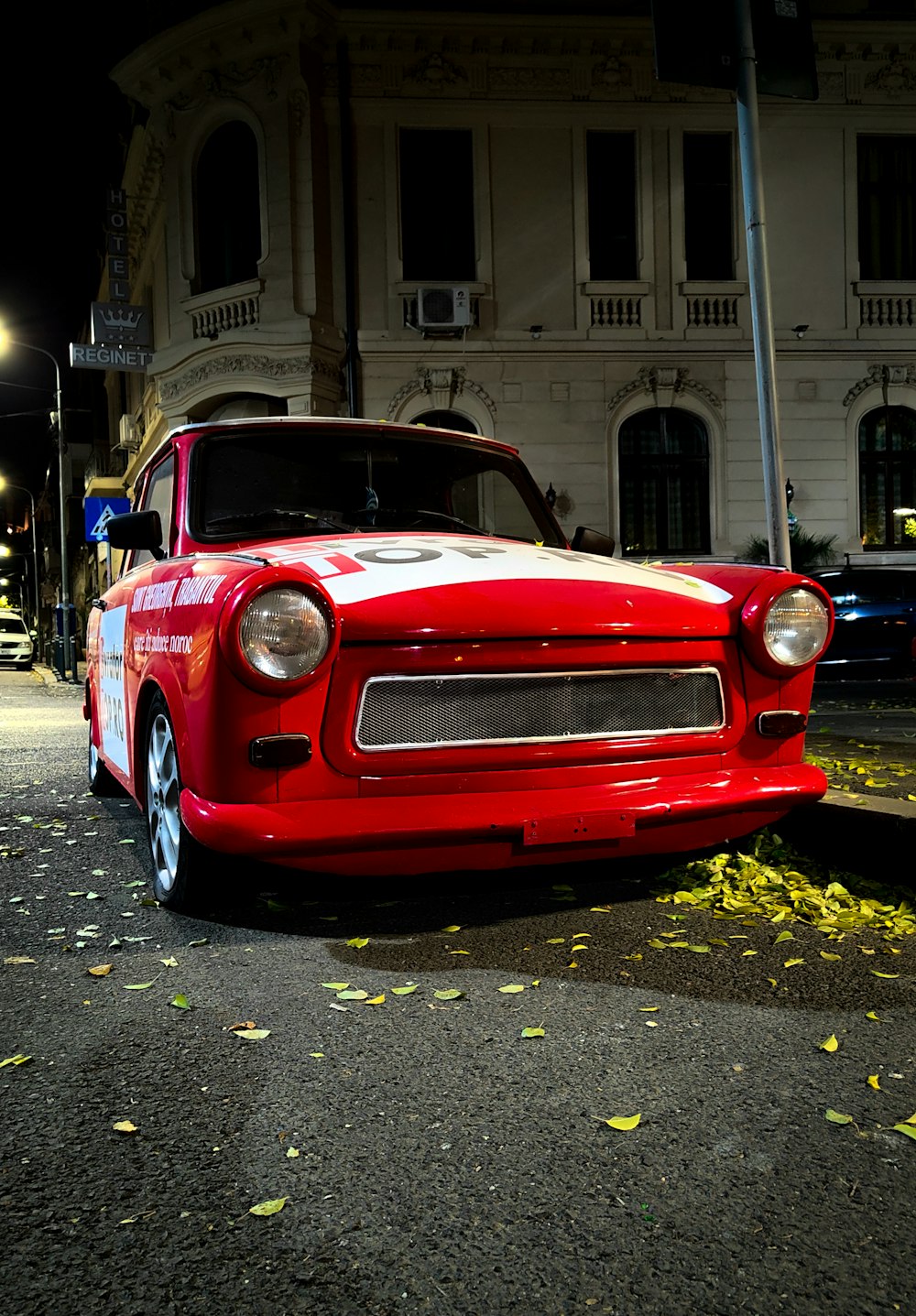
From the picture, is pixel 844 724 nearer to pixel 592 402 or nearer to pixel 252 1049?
pixel 252 1049

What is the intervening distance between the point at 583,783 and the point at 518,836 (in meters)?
0.28

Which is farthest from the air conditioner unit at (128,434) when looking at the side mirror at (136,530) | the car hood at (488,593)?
the car hood at (488,593)

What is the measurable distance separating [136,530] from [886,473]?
18121 millimetres

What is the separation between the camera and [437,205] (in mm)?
19406

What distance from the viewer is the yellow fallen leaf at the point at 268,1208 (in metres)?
1.93

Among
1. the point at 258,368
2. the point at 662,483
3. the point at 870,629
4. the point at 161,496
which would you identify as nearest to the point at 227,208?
the point at 258,368

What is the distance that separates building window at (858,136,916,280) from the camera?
65.6ft

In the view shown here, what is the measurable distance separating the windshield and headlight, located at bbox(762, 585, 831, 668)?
56.8 inches

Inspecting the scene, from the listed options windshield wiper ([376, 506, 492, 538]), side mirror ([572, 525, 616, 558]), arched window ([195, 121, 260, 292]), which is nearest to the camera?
windshield wiper ([376, 506, 492, 538])

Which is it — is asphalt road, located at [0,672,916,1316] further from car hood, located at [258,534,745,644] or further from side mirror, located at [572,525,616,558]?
side mirror, located at [572,525,616,558]

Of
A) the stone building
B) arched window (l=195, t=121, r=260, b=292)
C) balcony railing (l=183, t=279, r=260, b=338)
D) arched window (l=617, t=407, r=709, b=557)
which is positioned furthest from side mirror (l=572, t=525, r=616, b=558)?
arched window (l=195, t=121, r=260, b=292)

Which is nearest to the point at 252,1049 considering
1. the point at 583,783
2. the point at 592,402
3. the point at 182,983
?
the point at 182,983

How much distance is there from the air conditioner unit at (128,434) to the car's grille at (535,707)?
25318mm

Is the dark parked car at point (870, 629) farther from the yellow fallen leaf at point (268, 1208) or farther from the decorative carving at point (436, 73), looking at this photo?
the yellow fallen leaf at point (268, 1208)
